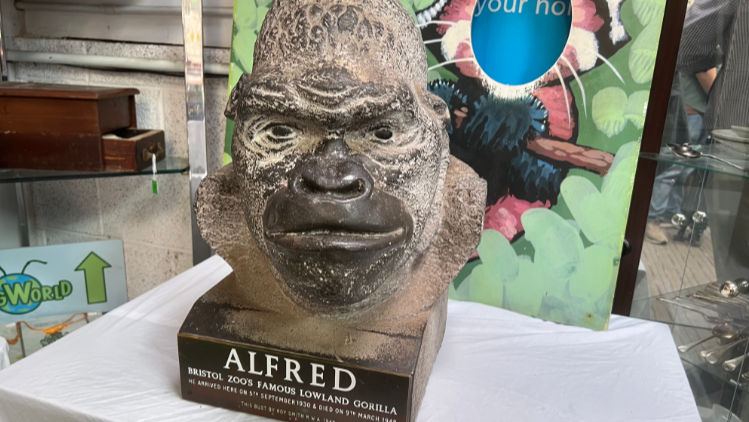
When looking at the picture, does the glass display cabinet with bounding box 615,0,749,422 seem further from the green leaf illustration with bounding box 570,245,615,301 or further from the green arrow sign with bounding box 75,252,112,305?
the green arrow sign with bounding box 75,252,112,305

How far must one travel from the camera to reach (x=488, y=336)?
1258 millimetres

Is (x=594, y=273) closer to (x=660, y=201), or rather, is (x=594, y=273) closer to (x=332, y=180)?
(x=660, y=201)

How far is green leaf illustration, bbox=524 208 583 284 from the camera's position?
135cm

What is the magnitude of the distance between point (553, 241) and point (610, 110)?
13.4 inches

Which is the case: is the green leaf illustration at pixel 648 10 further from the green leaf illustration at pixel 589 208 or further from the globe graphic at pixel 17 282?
the globe graphic at pixel 17 282

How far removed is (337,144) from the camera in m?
0.80

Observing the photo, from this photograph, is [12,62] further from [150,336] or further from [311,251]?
[311,251]

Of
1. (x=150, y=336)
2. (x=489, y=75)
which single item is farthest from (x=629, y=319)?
(x=150, y=336)

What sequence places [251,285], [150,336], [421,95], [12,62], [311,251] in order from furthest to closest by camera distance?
[12,62], [150,336], [251,285], [421,95], [311,251]

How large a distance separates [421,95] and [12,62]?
1.59 metres

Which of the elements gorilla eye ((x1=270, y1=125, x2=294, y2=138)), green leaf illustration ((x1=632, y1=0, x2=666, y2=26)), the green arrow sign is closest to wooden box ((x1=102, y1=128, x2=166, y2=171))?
the green arrow sign

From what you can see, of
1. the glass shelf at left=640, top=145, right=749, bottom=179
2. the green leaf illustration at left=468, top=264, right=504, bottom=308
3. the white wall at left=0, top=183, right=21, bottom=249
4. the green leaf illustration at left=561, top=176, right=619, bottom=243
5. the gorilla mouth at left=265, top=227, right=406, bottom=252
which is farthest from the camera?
the white wall at left=0, top=183, right=21, bottom=249

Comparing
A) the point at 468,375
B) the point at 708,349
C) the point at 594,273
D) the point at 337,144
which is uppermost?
the point at 337,144

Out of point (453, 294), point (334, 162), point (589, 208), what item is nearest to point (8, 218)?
point (453, 294)
